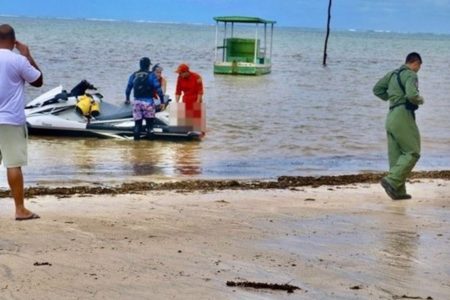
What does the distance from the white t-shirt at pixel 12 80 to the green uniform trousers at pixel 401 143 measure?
3.68 m

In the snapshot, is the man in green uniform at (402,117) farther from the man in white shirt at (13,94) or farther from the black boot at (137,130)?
the black boot at (137,130)

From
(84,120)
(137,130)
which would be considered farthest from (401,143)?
(84,120)

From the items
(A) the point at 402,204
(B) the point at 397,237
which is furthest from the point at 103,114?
(B) the point at 397,237

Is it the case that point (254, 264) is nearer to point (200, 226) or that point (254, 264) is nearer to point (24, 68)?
point (200, 226)

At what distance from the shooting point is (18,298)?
4824 mm

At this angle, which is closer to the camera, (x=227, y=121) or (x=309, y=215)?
(x=309, y=215)

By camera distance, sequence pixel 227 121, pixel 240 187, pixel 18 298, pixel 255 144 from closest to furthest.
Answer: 1. pixel 18 298
2. pixel 240 187
3. pixel 255 144
4. pixel 227 121

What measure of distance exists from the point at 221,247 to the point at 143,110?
29.0 feet

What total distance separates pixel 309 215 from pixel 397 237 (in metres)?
1.17

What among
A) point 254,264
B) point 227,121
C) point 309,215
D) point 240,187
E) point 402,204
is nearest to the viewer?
point 254,264

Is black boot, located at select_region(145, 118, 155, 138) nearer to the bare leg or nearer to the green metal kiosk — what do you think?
the bare leg

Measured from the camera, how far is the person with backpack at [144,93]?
1425 cm

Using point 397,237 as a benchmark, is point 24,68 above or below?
above

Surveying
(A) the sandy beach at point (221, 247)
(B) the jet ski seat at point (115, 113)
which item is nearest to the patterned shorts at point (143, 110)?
(B) the jet ski seat at point (115, 113)
